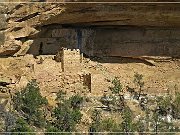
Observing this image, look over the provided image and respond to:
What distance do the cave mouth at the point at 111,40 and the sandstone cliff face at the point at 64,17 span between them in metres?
0.34

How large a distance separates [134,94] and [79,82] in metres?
1.77

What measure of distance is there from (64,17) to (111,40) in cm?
233

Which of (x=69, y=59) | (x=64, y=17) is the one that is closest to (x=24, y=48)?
(x=69, y=59)

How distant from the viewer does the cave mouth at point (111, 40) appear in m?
21.8

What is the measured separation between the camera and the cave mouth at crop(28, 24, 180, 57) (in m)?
21.8

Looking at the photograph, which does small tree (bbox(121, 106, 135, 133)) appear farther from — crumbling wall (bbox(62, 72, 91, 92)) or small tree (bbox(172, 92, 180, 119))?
crumbling wall (bbox(62, 72, 91, 92))

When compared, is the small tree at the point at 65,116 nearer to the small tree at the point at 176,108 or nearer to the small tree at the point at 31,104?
the small tree at the point at 31,104

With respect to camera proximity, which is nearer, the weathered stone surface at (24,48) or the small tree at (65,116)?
the small tree at (65,116)

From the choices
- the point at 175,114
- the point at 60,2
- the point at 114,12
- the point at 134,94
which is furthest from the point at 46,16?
the point at 175,114

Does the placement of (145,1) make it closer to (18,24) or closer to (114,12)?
(114,12)

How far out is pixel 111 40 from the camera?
888 inches

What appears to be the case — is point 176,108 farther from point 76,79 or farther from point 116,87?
point 76,79

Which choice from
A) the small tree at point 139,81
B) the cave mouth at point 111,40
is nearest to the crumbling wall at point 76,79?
the cave mouth at point 111,40

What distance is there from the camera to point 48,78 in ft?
67.4
